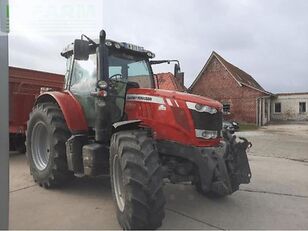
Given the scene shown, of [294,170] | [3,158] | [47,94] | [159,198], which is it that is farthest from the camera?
[294,170]

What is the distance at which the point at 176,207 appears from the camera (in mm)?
5246

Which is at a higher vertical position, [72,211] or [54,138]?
[54,138]

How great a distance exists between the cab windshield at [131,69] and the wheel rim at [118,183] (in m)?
1.42

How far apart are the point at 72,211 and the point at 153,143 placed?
1539mm

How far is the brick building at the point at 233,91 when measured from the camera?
35094mm

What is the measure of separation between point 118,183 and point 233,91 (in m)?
32.8

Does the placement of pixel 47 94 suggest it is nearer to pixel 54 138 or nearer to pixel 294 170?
pixel 54 138

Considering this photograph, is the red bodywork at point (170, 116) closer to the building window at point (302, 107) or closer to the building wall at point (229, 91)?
the building wall at point (229, 91)

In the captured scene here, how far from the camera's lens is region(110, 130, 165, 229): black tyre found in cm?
404

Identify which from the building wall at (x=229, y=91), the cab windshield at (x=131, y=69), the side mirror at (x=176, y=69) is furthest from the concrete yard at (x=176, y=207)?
the building wall at (x=229, y=91)

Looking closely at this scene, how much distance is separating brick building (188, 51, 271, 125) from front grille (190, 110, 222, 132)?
95.1 ft

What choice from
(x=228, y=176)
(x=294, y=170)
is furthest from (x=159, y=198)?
(x=294, y=170)

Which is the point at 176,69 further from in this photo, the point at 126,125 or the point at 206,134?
the point at 126,125

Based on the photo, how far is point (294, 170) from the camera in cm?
910
